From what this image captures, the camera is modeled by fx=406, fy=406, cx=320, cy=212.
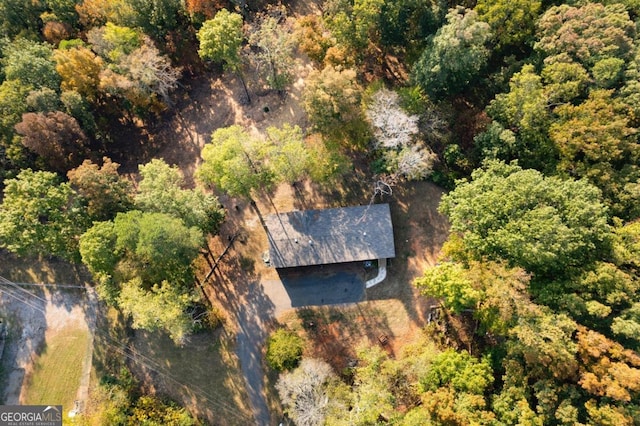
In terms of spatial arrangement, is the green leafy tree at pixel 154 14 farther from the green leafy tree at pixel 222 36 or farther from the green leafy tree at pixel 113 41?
the green leafy tree at pixel 222 36

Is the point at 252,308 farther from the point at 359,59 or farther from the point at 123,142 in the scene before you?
the point at 359,59

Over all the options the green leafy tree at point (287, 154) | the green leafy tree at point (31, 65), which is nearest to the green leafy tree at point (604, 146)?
the green leafy tree at point (287, 154)

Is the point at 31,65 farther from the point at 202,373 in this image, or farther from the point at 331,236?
the point at 202,373

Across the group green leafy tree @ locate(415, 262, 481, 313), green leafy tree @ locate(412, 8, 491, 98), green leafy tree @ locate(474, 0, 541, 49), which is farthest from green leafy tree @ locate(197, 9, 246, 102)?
green leafy tree @ locate(415, 262, 481, 313)

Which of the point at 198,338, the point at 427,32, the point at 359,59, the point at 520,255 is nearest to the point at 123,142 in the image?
the point at 198,338

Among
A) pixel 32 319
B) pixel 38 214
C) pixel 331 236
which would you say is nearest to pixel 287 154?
pixel 331 236

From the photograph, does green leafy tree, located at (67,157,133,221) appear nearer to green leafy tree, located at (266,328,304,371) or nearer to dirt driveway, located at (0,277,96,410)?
dirt driveway, located at (0,277,96,410)
